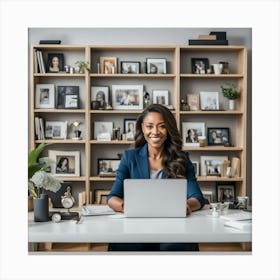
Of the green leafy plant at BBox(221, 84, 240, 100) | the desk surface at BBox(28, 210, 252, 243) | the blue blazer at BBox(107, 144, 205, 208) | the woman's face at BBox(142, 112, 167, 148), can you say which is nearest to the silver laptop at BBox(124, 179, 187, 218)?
the desk surface at BBox(28, 210, 252, 243)

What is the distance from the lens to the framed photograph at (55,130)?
381cm

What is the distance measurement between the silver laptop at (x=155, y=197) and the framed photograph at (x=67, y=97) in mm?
2037

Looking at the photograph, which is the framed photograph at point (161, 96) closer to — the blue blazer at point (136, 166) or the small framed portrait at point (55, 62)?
the small framed portrait at point (55, 62)

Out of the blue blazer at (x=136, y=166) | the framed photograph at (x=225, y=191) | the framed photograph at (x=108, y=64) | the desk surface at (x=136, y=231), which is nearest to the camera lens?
the desk surface at (x=136, y=231)

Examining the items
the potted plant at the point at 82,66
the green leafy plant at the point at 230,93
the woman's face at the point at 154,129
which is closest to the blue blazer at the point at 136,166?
the woman's face at the point at 154,129

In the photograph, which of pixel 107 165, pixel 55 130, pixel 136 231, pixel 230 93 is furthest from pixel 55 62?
pixel 136 231
